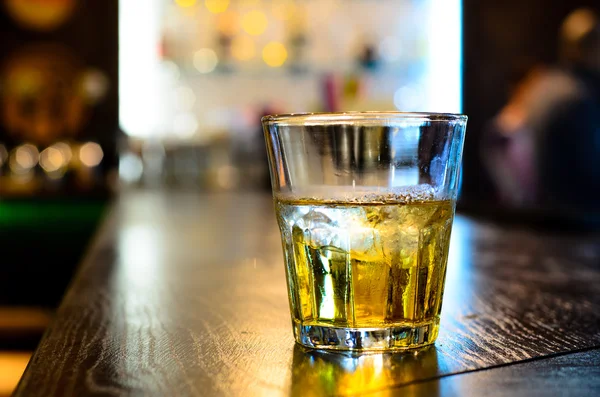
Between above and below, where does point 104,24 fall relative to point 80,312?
above

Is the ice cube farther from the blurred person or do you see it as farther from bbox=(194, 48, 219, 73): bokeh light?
bbox=(194, 48, 219, 73): bokeh light

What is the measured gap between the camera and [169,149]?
11.8ft

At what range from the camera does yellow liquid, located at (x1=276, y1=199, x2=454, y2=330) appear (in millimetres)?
438

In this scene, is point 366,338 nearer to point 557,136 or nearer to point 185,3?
point 557,136

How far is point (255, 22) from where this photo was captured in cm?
390

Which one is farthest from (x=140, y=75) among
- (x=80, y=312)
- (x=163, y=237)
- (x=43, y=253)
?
(x=80, y=312)

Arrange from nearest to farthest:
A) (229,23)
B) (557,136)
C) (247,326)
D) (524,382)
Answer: (524,382) → (247,326) → (557,136) → (229,23)

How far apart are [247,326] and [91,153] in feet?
11.4

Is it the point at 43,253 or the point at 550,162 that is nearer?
the point at 43,253

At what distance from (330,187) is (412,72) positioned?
363 centimetres

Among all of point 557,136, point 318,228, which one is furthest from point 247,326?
point 557,136

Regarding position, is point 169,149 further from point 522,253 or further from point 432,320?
point 432,320

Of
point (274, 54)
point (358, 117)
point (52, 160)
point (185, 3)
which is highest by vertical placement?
point (185, 3)

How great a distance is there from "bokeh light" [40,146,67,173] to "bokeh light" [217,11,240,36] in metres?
1.00
